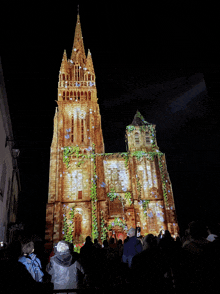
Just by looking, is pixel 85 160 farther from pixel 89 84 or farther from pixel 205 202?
pixel 205 202

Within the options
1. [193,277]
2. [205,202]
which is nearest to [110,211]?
[205,202]

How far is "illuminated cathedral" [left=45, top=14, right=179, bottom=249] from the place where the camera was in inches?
1121

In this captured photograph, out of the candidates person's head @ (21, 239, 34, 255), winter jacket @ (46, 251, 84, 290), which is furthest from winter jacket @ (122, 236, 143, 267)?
person's head @ (21, 239, 34, 255)

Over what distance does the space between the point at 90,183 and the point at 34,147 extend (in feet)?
32.0

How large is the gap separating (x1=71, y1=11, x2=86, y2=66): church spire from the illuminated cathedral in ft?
24.7

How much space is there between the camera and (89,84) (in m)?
38.8

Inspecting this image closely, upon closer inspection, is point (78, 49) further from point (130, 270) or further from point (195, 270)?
point (195, 270)

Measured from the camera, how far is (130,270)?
4.34m

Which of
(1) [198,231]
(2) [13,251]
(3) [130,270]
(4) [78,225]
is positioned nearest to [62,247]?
(2) [13,251]

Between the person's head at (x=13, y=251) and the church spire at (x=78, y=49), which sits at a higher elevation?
the church spire at (x=78, y=49)

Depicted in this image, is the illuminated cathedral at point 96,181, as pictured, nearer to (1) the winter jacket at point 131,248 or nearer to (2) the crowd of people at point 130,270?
(1) the winter jacket at point 131,248

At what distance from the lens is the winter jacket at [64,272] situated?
4.90 meters

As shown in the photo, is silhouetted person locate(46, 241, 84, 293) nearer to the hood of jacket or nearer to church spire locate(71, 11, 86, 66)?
the hood of jacket

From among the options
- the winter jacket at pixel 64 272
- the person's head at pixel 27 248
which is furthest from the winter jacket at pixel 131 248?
the person's head at pixel 27 248
